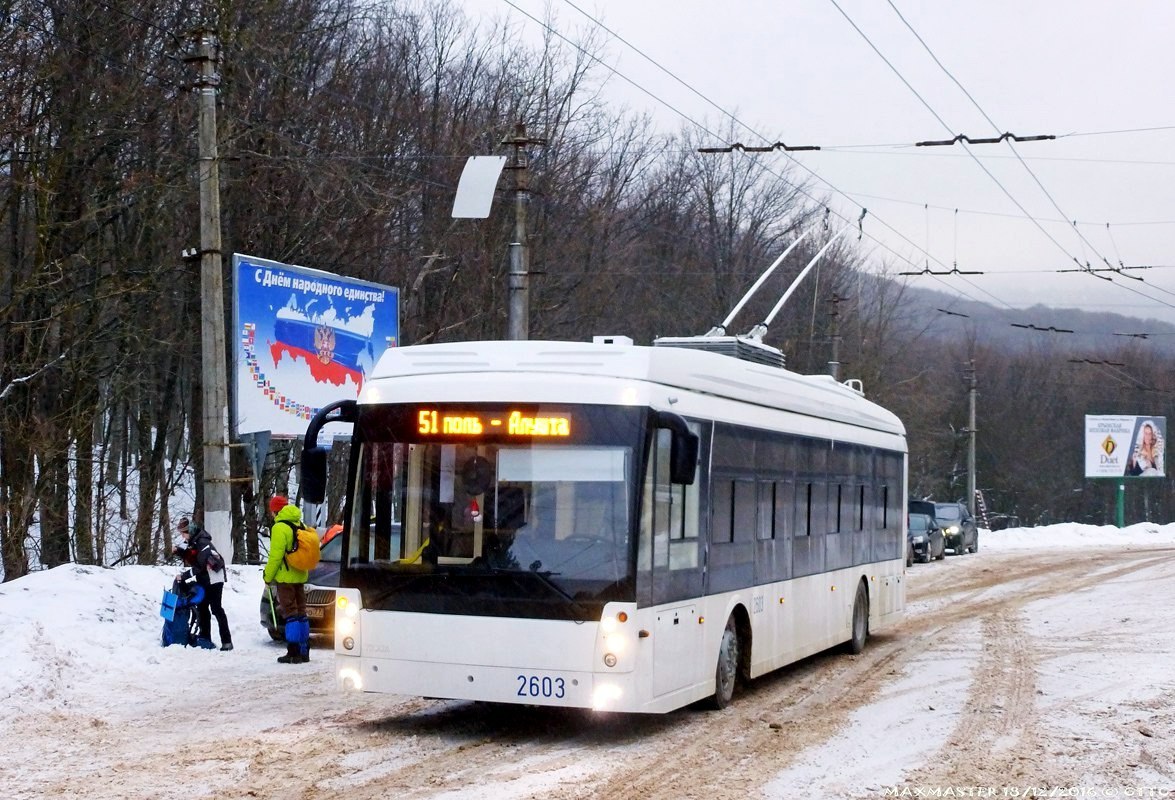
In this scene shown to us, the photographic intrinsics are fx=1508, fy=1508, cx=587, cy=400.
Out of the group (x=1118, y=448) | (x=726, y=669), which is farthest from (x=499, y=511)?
(x=1118, y=448)

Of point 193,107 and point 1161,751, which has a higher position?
point 193,107

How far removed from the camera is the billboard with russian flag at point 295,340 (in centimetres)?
2177

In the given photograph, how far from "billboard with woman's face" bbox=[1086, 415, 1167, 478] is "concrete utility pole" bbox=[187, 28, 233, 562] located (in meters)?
57.3

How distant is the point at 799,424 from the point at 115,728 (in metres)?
6.99

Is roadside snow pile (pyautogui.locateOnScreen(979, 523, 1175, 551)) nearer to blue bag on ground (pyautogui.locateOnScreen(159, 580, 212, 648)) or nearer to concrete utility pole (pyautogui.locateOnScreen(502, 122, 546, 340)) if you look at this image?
concrete utility pole (pyautogui.locateOnScreen(502, 122, 546, 340))

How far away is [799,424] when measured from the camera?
1477 cm

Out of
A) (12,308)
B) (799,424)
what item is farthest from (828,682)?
(12,308)

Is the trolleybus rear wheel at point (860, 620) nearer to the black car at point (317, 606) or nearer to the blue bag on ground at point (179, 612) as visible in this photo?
the black car at point (317, 606)

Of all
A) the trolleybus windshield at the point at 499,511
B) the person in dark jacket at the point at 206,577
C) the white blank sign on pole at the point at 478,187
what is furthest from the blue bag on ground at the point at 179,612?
the white blank sign on pole at the point at 478,187

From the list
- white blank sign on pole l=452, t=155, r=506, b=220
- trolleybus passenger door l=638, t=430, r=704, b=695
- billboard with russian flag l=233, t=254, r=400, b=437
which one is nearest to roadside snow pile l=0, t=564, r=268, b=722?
billboard with russian flag l=233, t=254, r=400, b=437

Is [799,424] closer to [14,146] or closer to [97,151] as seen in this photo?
[14,146]

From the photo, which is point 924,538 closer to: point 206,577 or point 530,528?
point 206,577

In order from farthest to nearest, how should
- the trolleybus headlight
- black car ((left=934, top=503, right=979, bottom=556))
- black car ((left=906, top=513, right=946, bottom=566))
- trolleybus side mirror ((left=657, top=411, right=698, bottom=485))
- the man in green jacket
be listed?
black car ((left=934, top=503, right=979, bottom=556))
black car ((left=906, top=513, right=946, bottom=566))
the man in green jacket
the trolleybus headlight
trolleybus side mirror ((left=657, top=411, right=698, bottom=485))

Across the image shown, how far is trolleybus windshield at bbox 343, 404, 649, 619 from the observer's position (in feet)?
34.1
